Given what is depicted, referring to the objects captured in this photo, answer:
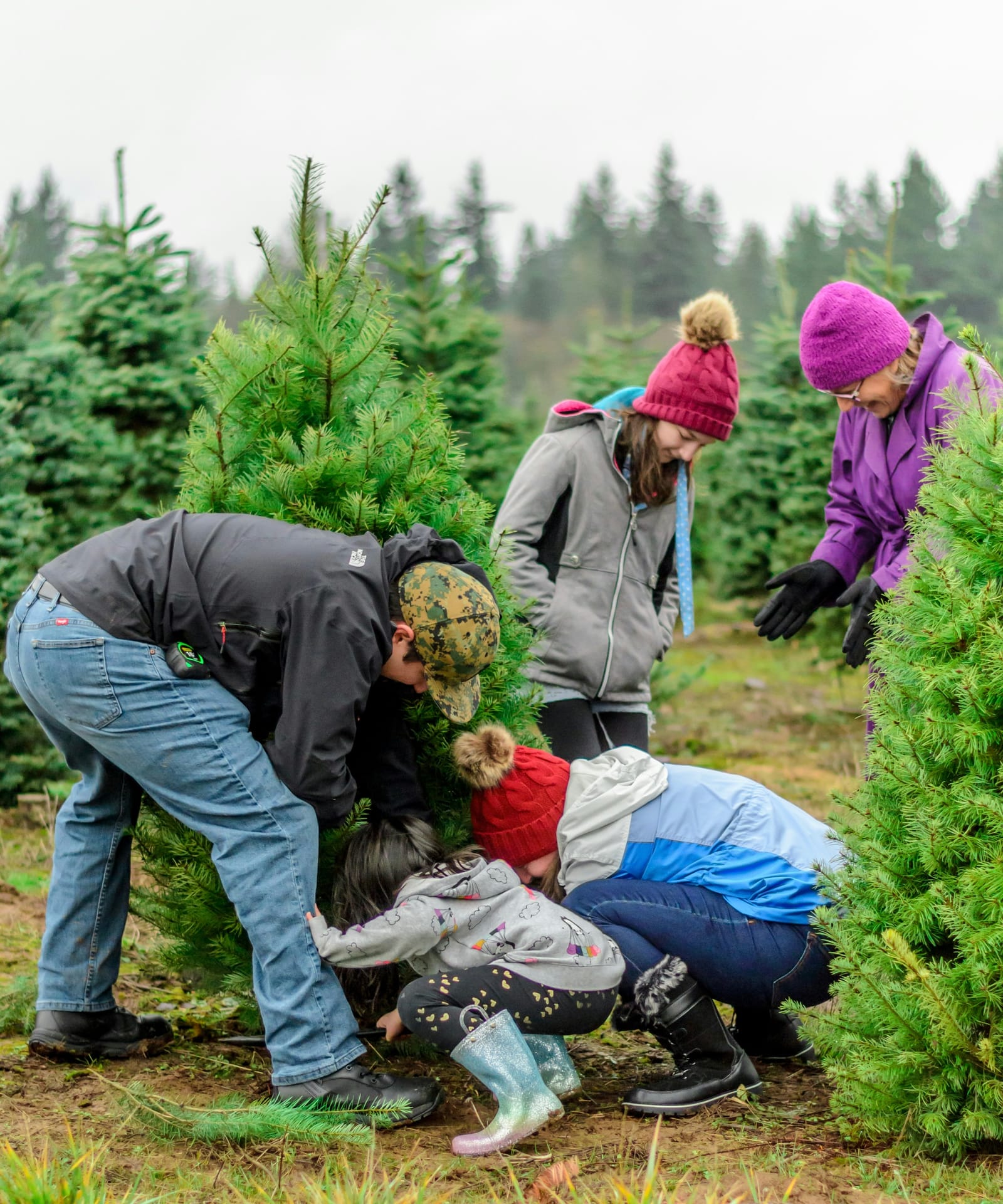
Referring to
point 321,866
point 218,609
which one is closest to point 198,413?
point 218,609

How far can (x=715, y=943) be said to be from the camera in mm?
3125

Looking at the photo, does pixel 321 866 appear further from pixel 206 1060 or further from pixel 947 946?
pixel 947 946

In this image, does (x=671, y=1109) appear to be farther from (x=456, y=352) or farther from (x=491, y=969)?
(x=456, y=352)

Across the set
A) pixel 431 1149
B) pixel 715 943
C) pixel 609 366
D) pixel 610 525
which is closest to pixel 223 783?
pixel 431 1149

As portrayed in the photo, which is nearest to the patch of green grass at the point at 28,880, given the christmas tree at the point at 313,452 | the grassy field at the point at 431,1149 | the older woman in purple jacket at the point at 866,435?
the grassy field at the point at 431,1149

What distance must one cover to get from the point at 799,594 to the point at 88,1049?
283cm

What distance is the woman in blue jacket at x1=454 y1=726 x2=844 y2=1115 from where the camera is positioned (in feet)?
10.2

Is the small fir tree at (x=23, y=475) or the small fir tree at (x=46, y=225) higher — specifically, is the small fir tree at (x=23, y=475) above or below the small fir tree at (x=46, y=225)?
below

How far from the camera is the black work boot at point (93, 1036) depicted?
3.40 m

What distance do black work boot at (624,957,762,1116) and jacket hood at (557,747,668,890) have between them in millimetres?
331

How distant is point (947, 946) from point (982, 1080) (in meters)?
0.29

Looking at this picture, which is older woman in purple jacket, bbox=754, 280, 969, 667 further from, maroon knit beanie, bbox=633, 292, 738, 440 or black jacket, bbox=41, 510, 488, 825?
black jacket, bbox=41, 510, 488, 825

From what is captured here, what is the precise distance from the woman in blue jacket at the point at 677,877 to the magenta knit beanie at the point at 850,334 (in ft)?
4.66

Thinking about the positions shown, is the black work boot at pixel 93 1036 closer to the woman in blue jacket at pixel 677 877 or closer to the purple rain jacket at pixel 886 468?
the woman in blue jacket at pixel 677 877
